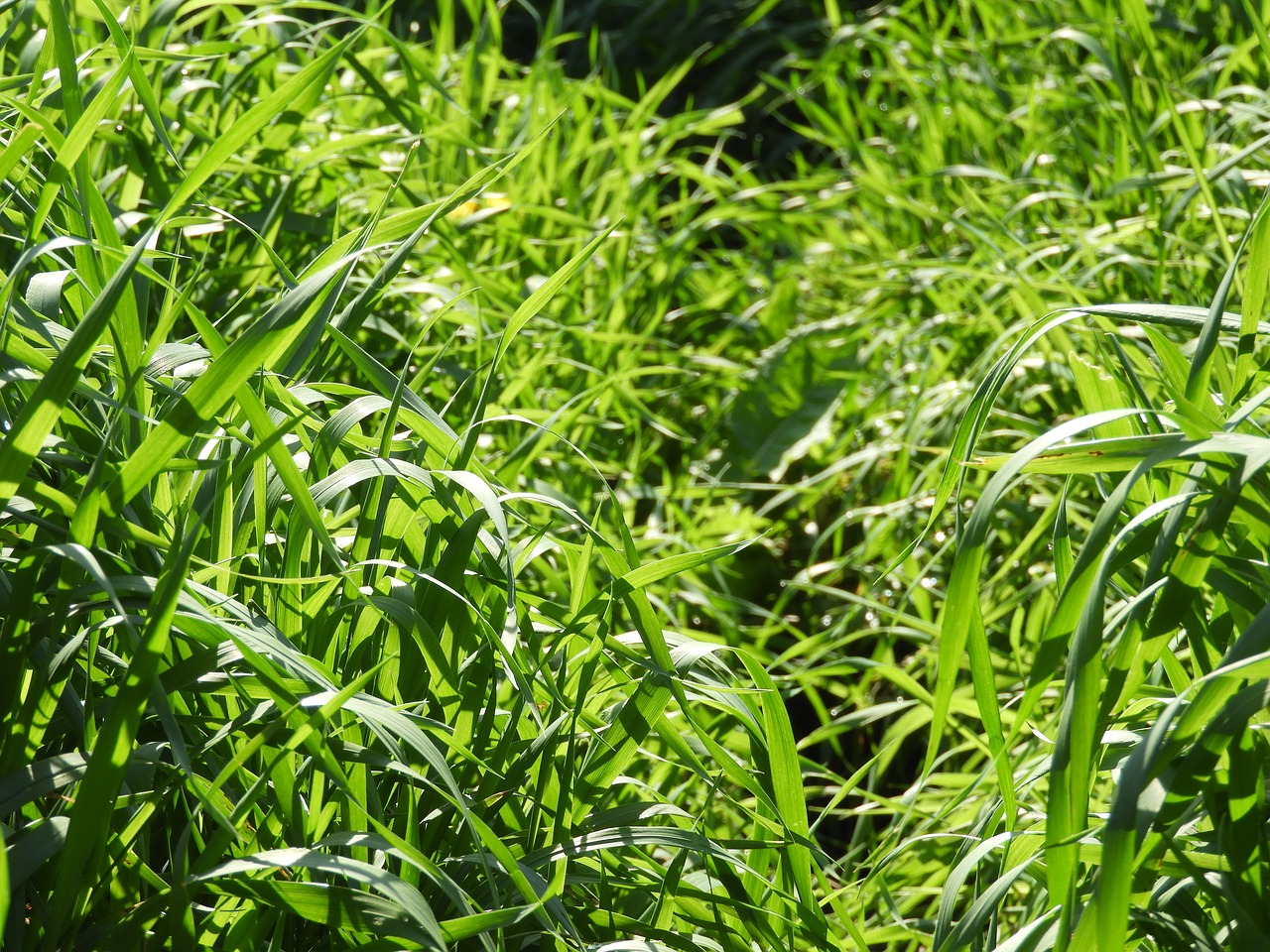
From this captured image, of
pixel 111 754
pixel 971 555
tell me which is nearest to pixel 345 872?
pixel 111 754

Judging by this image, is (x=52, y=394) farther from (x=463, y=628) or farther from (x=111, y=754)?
(x=463, y=628)

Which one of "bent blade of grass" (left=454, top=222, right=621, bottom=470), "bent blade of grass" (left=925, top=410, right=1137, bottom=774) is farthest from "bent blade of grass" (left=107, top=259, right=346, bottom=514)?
"bent blade of grass" (left=925, top=410, right=1137, bottom=774)

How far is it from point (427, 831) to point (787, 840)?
235 mm

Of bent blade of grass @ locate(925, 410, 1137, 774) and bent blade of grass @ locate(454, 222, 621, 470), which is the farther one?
bent blade of grass @ locate(454, 222, 621, 470)

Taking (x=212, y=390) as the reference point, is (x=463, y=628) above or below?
below

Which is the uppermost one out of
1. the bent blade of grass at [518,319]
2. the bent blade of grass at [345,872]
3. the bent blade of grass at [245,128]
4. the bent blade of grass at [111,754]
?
the bent blade of grass at [245,128]

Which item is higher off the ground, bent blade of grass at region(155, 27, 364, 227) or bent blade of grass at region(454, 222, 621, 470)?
bent blade of grass at region(155, 27, 364, 227)

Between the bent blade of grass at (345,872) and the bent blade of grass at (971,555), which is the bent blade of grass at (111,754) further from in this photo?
the bent blade of grass at (971,555)

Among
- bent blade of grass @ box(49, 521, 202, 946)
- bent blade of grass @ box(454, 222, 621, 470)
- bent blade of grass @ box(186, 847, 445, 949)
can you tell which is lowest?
bent blade of grass @ box(186, 847, 445, 949)

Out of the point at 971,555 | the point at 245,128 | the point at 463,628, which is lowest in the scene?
the point at 463,628

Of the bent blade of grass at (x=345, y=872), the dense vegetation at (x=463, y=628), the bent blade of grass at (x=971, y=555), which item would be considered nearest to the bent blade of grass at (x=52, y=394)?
the dense vegetation at (x=463, y=628)

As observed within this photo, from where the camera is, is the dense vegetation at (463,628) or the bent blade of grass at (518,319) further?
the bent blade of grass at (518,319)

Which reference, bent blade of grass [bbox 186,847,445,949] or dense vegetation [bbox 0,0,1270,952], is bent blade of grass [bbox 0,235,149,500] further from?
bent blade of grass [bbox 186,847,445,949]

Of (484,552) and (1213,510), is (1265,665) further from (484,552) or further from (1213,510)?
(484,552)
